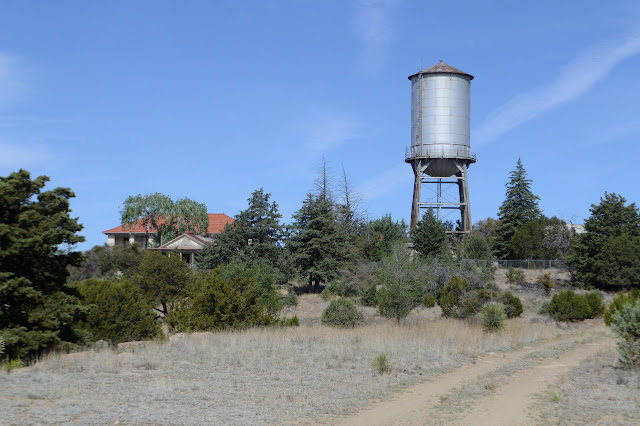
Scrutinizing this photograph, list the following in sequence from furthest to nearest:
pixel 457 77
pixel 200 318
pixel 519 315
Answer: pixel 457 77, pixel 519 315, pixel 200 318

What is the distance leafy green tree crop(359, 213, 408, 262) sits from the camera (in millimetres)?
53688

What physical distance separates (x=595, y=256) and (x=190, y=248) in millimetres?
41778

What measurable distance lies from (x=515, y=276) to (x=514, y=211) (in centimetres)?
1838

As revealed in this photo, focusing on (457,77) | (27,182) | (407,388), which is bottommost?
(407,388)

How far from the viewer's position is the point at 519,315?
118 ft

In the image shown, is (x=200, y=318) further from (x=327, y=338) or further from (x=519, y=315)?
(x=519, y=315)

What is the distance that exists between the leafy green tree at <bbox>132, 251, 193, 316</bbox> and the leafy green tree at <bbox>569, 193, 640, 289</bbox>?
2916cm

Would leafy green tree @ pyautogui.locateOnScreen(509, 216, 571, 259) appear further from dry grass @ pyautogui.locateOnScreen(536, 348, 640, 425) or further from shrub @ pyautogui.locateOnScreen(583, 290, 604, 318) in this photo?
dry grass @ pyautogui.locateOnScreen(536, 348, 640, 425)

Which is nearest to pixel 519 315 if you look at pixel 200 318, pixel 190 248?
pixel 200 318

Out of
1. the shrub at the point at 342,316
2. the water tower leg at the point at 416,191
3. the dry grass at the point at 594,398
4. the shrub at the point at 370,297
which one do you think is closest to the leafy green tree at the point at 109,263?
the shrub at the point at 370,297

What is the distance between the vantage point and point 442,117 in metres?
55.8

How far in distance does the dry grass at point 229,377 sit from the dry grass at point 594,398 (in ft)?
10.5

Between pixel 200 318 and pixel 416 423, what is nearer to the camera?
pixel 416 423

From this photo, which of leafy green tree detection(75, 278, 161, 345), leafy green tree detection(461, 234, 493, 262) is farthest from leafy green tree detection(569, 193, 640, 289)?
leafy green tree detection(75, 278, 161, 345)
